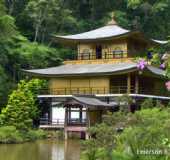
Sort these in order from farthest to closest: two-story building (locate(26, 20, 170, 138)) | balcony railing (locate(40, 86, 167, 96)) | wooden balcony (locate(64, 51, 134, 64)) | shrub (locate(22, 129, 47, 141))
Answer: wooden balcony (locate(64, 51, 134, 64)) < balcony railing (locate(40, 86, 167, 96)) < two-story building (locate(26, 20, 170, 138)) < shrub (locate(22, 129, 47, 141))

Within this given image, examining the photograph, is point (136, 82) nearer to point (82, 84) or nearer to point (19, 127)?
point (82, 84)

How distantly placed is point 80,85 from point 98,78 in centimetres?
136

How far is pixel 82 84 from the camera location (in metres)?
33.8

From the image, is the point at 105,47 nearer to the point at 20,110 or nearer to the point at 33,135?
the point at 20,110

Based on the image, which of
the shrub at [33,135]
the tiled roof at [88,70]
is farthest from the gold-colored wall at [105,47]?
the shrub at [33,135]

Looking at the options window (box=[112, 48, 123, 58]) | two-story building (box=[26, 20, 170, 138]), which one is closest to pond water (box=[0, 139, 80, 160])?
two-story building (box=[26, 20, 170, 138])

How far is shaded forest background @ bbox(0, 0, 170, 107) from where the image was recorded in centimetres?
3684

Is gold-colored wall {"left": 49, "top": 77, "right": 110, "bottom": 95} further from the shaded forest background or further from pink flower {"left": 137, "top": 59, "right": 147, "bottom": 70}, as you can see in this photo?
pink flower {"left": 137, "top": 59, "right": 147, "bottom": 70}

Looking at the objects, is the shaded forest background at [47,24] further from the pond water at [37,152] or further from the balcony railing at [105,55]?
the pond water at [37,152]

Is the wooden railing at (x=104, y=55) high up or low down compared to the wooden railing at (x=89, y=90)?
up

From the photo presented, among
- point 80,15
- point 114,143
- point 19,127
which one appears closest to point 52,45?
point 80,15

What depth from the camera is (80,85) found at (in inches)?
1334

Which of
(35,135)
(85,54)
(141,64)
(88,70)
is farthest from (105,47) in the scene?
(141,64)

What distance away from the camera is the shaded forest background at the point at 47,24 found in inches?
1451
